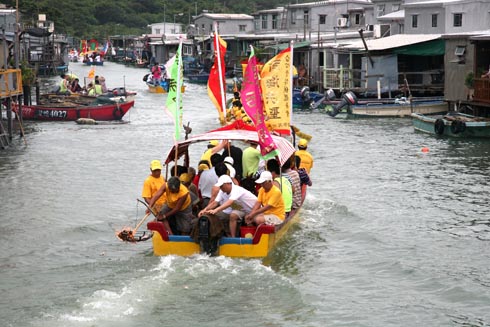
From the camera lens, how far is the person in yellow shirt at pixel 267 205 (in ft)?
47.4

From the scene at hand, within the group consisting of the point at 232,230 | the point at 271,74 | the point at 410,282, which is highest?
the point at 271,74

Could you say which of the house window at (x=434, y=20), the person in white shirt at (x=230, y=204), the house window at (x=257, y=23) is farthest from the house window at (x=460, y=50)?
the house window at (x=257, y=23)

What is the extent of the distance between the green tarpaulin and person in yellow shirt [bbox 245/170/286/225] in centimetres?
3052

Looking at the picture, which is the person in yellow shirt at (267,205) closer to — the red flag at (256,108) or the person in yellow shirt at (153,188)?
the red flag at (256,108)

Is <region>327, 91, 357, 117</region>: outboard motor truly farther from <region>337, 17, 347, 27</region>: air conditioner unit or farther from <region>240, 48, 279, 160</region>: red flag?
<region>337, 17, 347, 27</region>: air conditioner unit

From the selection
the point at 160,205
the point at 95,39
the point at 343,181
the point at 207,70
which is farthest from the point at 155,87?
the point at 95,39

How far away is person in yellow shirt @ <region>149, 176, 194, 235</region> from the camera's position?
14328mm

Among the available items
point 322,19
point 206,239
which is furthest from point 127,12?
point 206,239

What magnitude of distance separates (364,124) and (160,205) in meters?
23.0

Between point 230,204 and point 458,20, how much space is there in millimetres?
33514

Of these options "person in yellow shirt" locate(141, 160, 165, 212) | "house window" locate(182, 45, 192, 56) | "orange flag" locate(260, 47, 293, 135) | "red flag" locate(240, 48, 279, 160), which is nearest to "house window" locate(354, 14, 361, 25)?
"house window" locate(182, 45, 192, 56)

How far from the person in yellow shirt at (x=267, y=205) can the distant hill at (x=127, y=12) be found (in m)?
106

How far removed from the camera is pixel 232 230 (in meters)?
14.4

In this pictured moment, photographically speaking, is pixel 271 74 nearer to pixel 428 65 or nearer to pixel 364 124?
pixel 364 124
